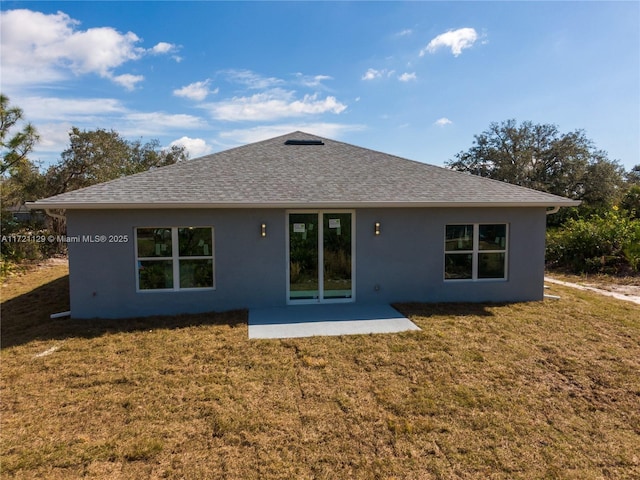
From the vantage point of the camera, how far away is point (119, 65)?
12812mm

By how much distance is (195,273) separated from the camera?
8.70m

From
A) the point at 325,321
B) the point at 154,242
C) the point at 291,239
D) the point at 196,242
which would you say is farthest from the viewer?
the point at 291,239

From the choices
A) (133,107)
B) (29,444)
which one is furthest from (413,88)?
(29,444)

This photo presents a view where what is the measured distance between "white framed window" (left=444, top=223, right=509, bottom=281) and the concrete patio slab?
226cm

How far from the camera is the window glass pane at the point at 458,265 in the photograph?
9531 mm

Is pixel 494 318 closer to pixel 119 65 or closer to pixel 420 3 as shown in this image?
pixel 420 3

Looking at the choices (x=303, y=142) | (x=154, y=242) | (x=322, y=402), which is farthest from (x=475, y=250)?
(x=154, y=242)

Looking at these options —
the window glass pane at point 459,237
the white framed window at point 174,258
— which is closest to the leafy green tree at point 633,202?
the window glass pane at point 459,237

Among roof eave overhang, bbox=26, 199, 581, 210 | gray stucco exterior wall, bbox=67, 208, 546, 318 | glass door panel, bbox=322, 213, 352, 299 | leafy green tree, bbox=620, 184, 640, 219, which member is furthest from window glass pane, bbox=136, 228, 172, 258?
leafy green tree, bbox=620, 184, 640, 219

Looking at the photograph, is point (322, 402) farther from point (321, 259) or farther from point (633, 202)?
point (633, 202)

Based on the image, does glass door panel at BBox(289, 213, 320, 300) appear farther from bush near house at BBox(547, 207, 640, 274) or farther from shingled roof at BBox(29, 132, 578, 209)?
bush near house at BBox(547, 207, 640, 274)

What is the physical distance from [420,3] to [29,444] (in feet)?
43.7

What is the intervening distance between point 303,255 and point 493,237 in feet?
17.0

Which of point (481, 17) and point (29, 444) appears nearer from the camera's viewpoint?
A: point (29, 444)
